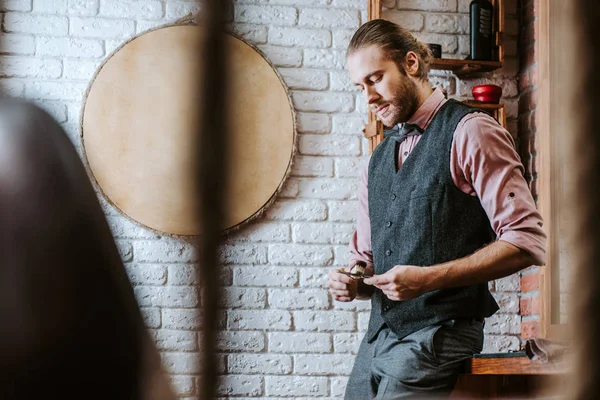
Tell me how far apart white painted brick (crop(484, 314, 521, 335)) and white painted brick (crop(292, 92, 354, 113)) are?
3.12 ft

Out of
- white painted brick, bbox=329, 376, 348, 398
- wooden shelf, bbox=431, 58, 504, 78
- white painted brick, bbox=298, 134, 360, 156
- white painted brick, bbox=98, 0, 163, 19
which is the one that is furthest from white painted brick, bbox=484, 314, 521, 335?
white painted brick, bbox=98, 0, 163, 19

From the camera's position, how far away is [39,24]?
9.13 ft

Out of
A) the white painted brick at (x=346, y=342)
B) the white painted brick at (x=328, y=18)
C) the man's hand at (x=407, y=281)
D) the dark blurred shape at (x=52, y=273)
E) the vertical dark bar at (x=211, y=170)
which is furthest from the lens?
the white painted brick at (x=328, y=18)

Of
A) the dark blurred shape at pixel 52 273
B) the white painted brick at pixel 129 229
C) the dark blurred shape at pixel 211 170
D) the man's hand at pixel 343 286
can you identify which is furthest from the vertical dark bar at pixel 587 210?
the white painted brick at pixel 129 229

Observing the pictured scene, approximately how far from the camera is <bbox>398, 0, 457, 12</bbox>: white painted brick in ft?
9.59

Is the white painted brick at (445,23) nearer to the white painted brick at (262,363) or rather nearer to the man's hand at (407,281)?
the white painted brick at (262,363)

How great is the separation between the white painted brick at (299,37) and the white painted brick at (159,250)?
2.76 feet

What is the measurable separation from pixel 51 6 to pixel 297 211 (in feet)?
3.87

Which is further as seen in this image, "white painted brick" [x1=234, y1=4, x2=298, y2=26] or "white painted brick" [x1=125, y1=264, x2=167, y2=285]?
"white painted brick" [x1=234, y1=4, x2=298, y2=26]

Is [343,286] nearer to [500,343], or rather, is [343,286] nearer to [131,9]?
[500,343]

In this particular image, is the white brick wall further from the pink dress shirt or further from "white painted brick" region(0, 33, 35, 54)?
the pink dress shirt

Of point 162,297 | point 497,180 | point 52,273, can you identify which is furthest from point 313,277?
point 52,273

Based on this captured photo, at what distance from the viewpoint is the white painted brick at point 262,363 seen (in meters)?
2.71

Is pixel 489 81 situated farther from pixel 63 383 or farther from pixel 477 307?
pixel 63 383
